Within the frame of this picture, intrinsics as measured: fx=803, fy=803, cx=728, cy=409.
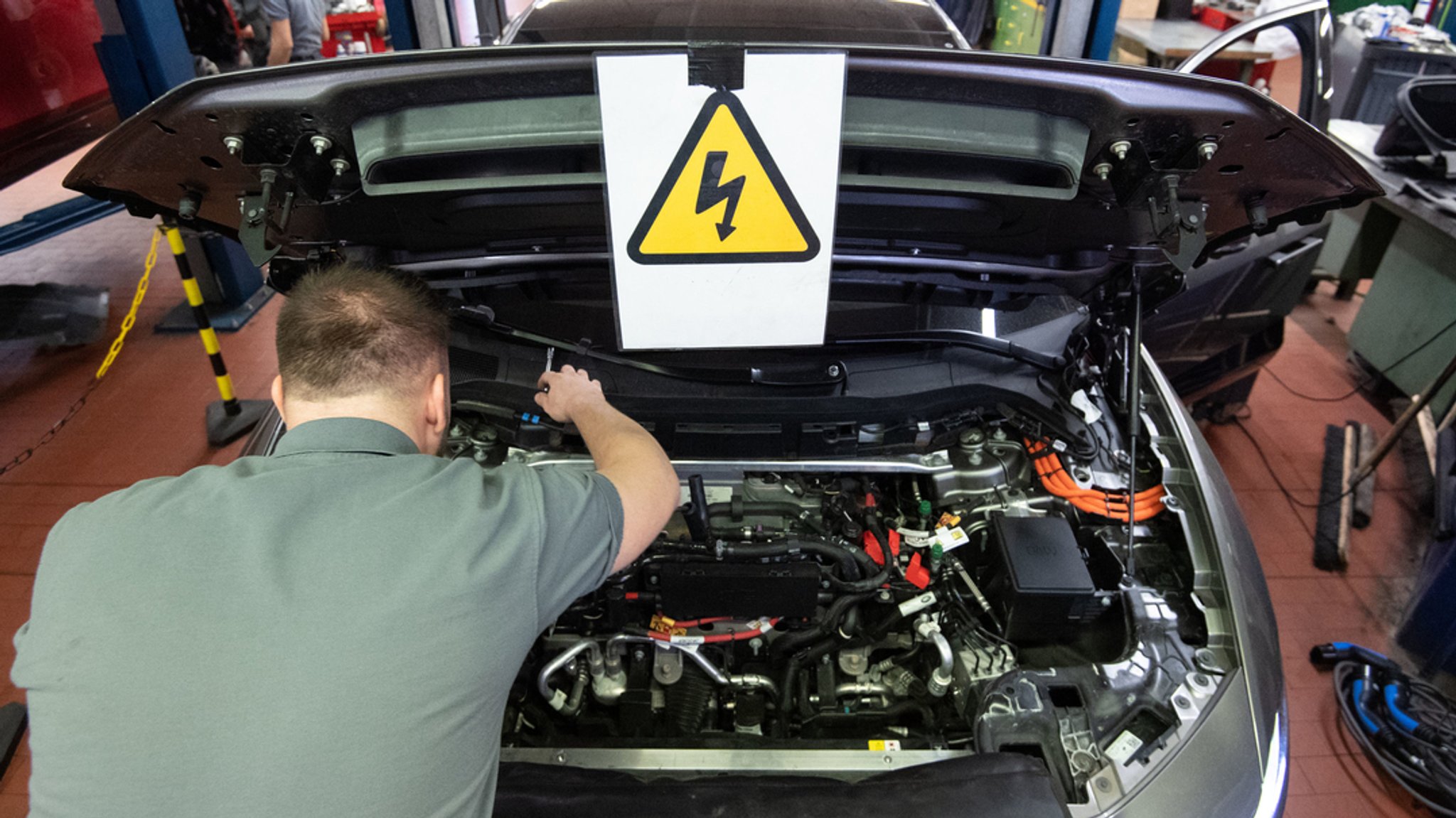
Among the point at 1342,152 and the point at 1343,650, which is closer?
the point at 1342,152

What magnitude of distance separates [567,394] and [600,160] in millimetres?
554

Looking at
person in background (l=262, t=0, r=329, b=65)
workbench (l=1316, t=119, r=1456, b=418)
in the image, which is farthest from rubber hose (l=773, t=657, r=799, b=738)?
person in background (l=262, t=0, r=329, b=65)

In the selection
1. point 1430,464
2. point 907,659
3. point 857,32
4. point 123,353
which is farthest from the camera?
point 123,353

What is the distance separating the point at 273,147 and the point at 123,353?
3.74 m

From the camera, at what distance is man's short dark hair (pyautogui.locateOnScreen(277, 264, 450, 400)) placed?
4.07ft

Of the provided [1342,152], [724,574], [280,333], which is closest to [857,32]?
[1342,152]

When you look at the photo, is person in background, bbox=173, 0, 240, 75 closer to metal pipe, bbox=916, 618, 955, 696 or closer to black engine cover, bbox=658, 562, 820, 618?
black engine cover, bbox=658, 562, 820, 618

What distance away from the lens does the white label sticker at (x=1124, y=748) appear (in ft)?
4.76

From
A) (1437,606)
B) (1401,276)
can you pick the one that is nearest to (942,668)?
(1437,606)

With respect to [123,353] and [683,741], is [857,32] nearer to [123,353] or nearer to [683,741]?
[683,741]

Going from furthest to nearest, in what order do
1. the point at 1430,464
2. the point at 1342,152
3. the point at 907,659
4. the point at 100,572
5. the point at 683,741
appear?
the point at 1430,464 < the point at 907,659 < the point at 683,741 < the point at 1342,152 < the point at 100,572

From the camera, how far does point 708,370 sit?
1.84 m

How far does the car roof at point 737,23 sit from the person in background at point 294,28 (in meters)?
3.49

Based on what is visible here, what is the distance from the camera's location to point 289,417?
1273 millimetres
